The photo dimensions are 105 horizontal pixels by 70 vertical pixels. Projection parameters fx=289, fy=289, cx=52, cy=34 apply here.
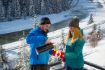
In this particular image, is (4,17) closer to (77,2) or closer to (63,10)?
(63,10)

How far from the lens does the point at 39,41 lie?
18.5 feet

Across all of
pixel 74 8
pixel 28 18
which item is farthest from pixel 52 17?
pixel 74 8

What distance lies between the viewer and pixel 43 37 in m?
5.65

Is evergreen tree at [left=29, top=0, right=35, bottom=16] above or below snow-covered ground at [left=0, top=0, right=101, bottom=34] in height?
above

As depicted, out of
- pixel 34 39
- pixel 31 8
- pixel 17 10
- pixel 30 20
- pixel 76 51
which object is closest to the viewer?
pixel 34 39

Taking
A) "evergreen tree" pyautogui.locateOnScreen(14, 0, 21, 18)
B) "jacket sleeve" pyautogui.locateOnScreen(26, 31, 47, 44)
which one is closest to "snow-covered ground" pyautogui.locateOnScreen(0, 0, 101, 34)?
"evergreen tree" pyautogui.locateOnScreen(14, 0, 21, 18)

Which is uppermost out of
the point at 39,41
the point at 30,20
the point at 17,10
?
the point at 39,41

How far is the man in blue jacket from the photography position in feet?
18.4

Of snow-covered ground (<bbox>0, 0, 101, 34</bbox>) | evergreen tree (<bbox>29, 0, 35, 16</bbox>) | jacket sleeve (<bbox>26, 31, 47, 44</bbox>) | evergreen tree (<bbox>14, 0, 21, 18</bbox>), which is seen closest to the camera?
jacket sleeve (<bbox>26, 31, 47, 44</bbox>)

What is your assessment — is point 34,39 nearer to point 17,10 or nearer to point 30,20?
point 30,20

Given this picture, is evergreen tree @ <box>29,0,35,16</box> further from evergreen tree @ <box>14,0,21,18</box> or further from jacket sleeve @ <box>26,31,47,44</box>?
jacket sleeve @ <box>26,31,47,44</box>

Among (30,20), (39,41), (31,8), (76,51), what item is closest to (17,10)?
(31,8)

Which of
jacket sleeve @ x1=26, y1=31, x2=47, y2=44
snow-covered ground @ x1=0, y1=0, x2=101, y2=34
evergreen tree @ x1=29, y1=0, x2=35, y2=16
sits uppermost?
jacket sleeve @ x1=26, y1=31, x2=47, y2=44

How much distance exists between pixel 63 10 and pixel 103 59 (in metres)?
61.7
